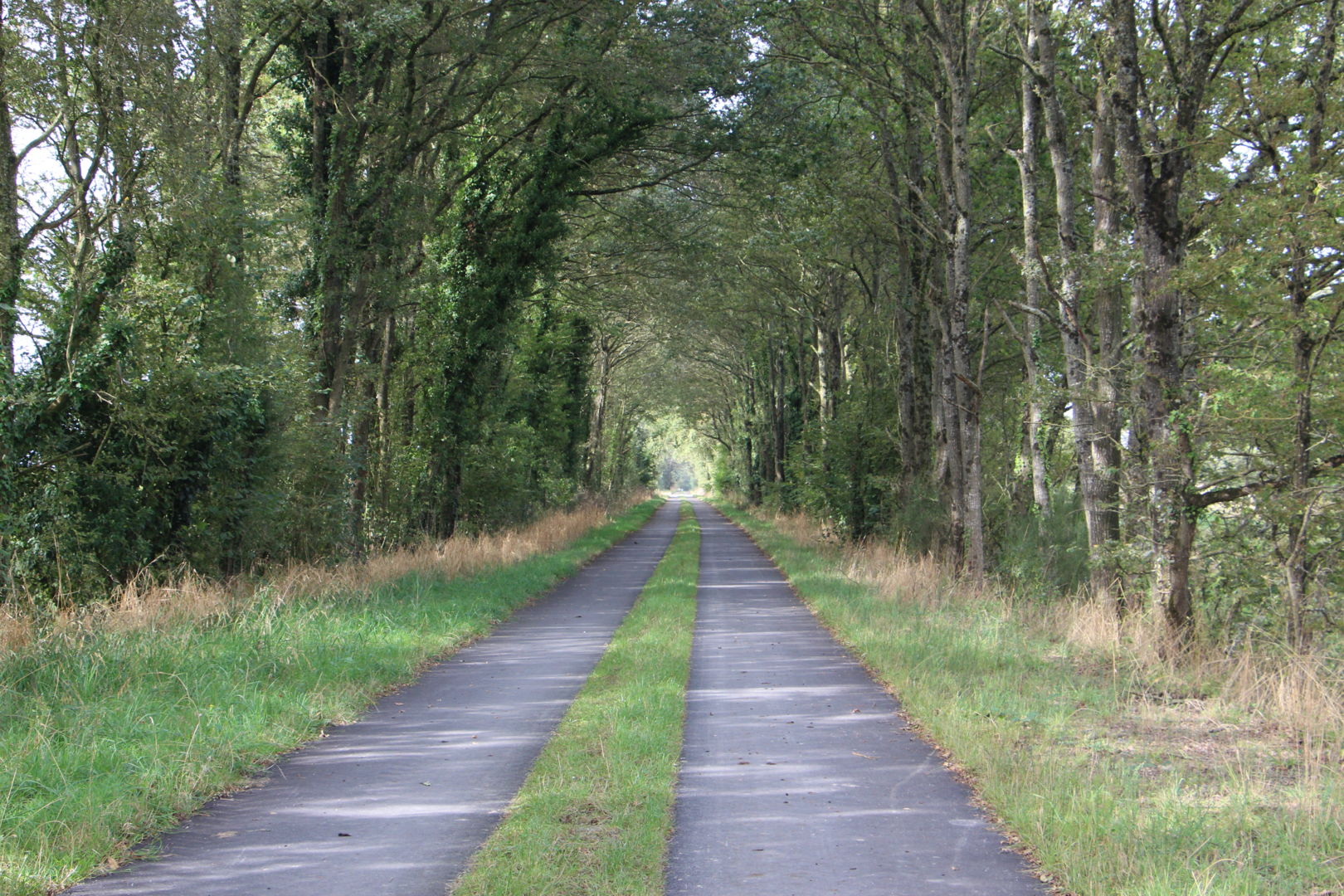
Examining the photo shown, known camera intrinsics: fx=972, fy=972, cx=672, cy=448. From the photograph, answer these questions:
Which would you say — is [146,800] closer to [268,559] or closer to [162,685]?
[162,685]

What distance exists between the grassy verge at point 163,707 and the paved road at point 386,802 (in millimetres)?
248

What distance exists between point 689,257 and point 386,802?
19147 mm

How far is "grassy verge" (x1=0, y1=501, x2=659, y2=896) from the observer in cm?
513

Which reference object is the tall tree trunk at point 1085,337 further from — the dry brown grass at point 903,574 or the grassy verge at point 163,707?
the grassy verge at point 163,707

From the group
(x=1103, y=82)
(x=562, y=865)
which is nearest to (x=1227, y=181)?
(x=1103, y=82)

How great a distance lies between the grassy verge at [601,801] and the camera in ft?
15.0

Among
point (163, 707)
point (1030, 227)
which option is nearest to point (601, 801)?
point (163, 707)

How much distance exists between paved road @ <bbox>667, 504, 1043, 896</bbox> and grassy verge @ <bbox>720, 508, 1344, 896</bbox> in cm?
28

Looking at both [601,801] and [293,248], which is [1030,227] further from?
[293,248]

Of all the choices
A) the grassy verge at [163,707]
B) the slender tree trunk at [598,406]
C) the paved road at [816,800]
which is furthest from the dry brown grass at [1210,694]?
the slender tree trunk at [598,406]

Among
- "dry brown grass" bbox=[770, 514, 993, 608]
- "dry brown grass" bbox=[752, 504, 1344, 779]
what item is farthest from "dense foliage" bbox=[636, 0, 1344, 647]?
"dry brown grass" bbox=[770, 514, 993, 608]

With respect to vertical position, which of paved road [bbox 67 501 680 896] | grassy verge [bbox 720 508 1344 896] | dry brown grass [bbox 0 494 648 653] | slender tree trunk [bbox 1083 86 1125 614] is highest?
slender tree trunk [bbox 1083 86 1125 614]

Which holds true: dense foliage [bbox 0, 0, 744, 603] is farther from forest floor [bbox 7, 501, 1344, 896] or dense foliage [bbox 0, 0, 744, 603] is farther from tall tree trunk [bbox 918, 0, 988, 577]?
forest floor [bbox 7, 501, 1344, 896]

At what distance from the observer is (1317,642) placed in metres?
9.32
